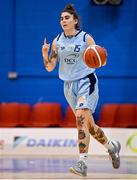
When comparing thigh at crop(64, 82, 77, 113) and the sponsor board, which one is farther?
the sponsor board

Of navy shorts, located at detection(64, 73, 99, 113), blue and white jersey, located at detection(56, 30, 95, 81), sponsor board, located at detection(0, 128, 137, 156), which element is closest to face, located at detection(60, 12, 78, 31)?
blue and white jersey, located at detection(56, 30, 95, 81)

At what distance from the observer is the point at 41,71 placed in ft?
34.8

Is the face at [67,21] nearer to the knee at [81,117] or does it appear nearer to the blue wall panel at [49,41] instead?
the knee at [81,117]

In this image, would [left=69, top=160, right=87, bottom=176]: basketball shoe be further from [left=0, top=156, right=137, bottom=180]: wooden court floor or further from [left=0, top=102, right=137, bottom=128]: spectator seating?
[left=0, top=102, right=137, bottom=128]: spectator seating

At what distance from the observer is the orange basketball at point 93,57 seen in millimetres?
5742

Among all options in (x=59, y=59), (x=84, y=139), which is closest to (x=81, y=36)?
(x=59, y=59)

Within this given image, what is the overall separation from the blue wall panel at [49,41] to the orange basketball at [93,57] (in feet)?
15.2

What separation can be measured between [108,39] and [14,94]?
7.18ft

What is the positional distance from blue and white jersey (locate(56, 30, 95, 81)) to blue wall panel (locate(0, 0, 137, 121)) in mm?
4442

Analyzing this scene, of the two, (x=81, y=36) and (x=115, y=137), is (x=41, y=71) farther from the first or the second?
(x=81, y=36)

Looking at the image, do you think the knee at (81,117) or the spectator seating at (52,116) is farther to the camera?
the spectator seating at (52,116)

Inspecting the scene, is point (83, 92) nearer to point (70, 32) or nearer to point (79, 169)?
point (70, 32)

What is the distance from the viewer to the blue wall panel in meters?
10.5

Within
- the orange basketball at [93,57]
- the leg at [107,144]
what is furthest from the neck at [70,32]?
the leg at [107,144]
